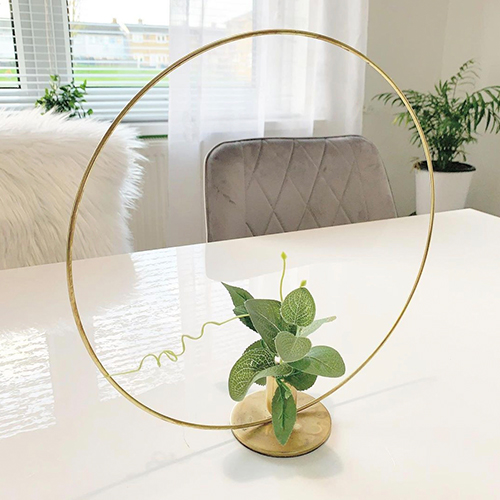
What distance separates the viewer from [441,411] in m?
0.62

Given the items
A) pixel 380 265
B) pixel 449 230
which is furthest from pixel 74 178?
pixel 449 230

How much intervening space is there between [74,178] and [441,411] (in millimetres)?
998

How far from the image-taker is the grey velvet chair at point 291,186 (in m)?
1.31

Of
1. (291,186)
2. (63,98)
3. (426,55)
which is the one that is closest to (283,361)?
(291,186)

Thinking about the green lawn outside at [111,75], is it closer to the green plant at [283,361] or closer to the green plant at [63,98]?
Answer: the green plant at [63,98]

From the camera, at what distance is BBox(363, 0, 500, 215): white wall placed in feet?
8.84

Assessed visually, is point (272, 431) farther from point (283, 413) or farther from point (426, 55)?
point (426, 55)

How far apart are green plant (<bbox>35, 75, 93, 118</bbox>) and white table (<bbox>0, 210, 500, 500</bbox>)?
1312mm

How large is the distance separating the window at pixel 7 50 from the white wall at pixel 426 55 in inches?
61.7

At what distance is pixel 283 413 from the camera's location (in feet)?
1.76

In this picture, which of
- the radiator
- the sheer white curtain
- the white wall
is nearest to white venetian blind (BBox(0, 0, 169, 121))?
the radiator

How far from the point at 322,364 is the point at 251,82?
1991 millimetres

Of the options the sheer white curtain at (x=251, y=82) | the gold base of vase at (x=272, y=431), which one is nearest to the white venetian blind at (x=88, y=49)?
the sheer white curtain at (x=251, y=82)

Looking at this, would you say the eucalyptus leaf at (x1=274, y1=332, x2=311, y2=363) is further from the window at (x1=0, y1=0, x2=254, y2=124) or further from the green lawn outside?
the green lawn outside
